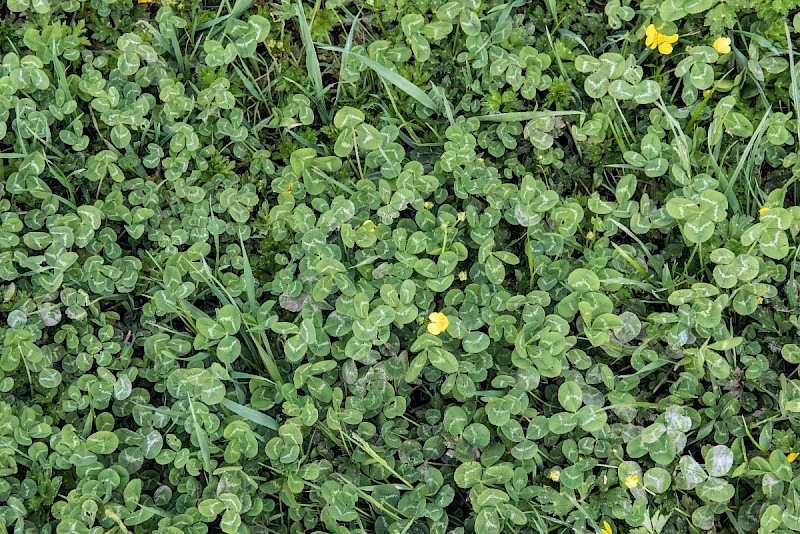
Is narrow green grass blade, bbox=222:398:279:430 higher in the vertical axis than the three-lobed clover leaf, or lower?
lower

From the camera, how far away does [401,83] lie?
3.14m

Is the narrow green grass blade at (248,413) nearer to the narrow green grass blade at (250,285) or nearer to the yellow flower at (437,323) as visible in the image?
the narrow green grass blade at (250,285)

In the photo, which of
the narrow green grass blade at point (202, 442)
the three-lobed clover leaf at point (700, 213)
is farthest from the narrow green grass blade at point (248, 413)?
the three-lobed clover leaf at point (700, 213)

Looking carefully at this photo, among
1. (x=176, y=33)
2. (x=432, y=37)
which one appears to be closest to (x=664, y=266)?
(x=432, y=37)

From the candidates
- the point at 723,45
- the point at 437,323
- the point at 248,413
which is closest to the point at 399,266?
the point at 437,323

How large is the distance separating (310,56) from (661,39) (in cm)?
153

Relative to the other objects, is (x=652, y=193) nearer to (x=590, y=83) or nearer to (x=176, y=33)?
(x=590, y=83)

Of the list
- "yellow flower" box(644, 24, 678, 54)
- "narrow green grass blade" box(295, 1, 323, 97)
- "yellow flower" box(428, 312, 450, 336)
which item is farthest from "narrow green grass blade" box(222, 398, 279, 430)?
"yellow flower" box(644, 24, 678, 54)

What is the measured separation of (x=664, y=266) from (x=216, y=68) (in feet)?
7.04

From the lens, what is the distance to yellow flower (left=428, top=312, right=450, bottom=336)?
2762 millimetres

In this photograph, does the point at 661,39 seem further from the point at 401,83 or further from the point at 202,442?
the point at 202,442

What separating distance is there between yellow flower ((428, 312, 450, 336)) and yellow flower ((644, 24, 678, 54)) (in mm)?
1506

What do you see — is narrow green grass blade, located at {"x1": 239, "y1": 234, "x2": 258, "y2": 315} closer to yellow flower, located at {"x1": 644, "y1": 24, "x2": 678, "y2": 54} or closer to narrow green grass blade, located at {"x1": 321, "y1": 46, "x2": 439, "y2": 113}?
narrow green grass blade, located at {"x1": 321, "y1": 46, "x2": 439, "y2": 113}

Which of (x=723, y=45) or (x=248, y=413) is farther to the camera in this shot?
(x=723, y=45)
